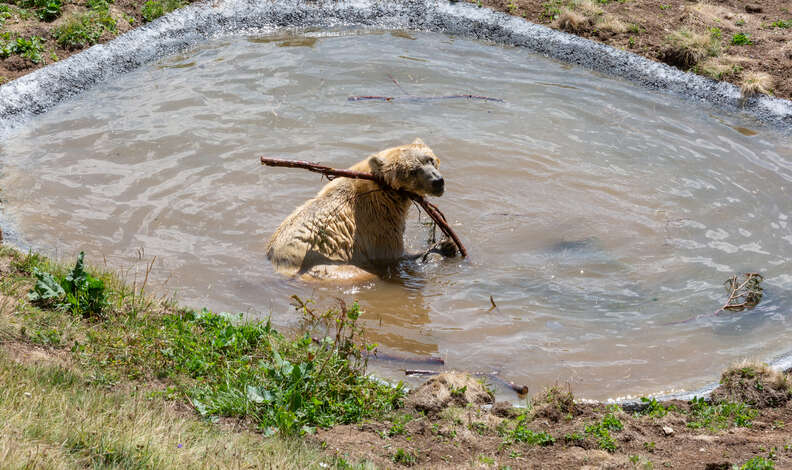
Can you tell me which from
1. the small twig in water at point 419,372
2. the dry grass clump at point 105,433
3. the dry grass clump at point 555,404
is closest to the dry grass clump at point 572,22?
the small twig in water at point 419,372

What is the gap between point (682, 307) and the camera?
8.10 meters

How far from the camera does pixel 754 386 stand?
249 inches

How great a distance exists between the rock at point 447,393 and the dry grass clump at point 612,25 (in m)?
11.1

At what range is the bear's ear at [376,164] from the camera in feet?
27.5

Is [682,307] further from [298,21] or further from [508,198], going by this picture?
[298,21]

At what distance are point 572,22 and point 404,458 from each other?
12.4 metres

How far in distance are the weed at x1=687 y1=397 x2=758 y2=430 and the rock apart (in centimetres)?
164

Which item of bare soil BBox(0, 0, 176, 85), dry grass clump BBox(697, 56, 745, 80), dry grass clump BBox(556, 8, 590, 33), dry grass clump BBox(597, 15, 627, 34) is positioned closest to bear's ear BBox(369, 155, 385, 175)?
bare soil BBox(0, 0, 176, 85)

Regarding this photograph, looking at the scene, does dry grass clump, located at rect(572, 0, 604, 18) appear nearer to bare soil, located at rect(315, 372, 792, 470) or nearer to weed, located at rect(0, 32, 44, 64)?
weed, located at rect(0, 32, 44, 64)

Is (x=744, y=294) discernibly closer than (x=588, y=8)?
Yes

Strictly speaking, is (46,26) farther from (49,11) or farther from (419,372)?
(419,372)

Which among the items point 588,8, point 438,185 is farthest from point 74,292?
point 588,8

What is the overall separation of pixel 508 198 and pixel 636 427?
5130 mm

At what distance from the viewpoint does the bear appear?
8141 millimetres
